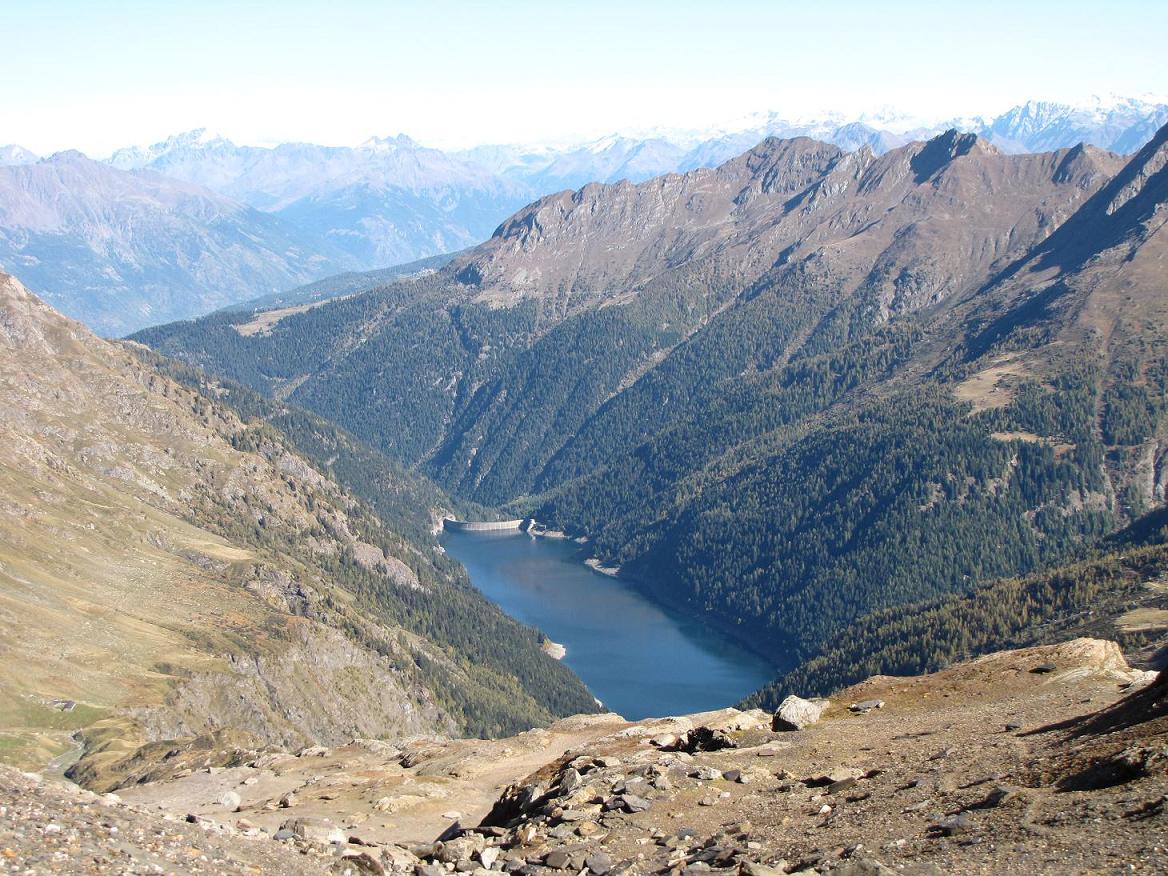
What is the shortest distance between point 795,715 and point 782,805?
15.7m

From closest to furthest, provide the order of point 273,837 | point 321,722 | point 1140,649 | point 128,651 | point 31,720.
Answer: point 273,837
point 31,720
point 1140,649
point 128,651
point 321,722

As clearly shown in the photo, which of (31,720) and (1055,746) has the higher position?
(1055,746)

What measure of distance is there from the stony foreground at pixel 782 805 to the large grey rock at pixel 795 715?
4.27 feet

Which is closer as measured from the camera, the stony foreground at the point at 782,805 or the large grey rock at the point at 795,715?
the stony foreground at the point at 782,805

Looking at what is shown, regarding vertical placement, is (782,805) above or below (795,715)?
above

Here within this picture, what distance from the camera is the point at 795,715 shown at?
6231cm

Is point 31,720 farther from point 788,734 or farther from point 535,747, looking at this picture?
point 788,734

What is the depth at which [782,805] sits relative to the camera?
47.0 meters

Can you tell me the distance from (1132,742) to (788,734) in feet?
66.6

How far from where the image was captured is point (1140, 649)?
16262cm

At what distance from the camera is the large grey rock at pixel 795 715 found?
203 ft

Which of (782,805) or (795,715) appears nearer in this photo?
(782,805)

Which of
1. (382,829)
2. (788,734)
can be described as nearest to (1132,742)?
(788,734)

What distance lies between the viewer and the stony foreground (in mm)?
36625
